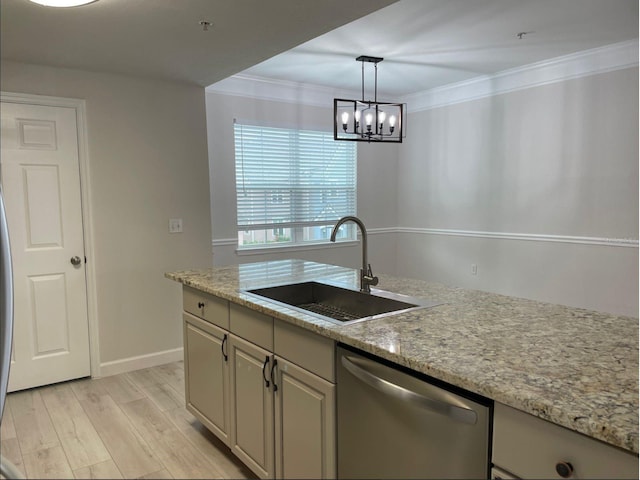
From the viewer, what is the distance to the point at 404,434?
121 centimetres

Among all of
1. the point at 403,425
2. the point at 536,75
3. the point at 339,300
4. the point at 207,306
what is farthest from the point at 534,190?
the point at 403,425

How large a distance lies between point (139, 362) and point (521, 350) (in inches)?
113

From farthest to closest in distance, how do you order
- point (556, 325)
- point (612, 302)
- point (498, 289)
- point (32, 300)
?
point (498, 289) → point (612, 302) → point (32, 300) → point (556, 325)

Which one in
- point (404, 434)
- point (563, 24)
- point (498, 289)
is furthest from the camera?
point (498, 289)

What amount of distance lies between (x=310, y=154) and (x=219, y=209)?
1215 millimetres

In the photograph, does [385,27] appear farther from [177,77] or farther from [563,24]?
[177,77]

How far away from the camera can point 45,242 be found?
2.94 m

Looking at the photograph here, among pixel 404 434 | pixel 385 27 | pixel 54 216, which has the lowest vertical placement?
pixel 404 434

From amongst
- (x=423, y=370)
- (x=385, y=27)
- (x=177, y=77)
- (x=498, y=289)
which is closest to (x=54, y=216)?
(x=177, y=77)

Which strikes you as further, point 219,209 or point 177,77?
point 219,209

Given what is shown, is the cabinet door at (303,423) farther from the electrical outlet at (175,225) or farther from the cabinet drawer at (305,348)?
the electrical outlet at (175,225)

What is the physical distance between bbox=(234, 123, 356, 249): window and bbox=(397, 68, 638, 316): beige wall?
0.94 metres

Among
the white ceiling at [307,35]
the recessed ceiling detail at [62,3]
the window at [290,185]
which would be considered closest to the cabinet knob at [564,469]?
the white ceiling at [307,35]

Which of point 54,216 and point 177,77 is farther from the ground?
point 177,77
